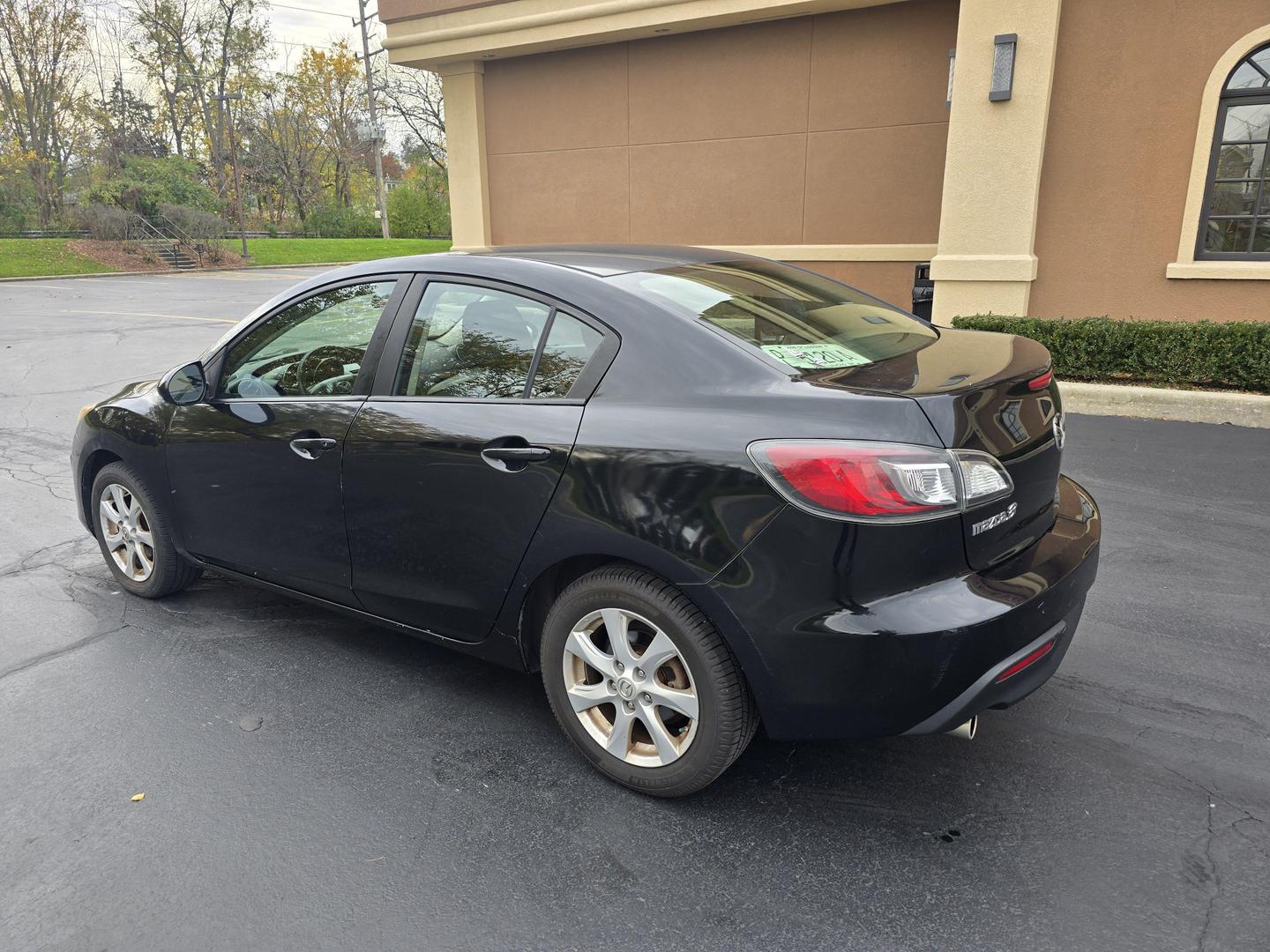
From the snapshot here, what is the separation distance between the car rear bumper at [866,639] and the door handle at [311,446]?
164cm

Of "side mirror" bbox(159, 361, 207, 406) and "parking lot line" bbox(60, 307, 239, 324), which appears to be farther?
"parking lot line" bbox(60, 307, 239, 324)

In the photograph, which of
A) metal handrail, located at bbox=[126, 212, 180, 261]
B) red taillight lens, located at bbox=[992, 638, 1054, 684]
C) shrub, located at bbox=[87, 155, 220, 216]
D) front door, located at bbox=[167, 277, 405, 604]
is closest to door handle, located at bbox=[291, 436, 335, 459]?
front door, located at bbox=[167, 277, 405, 604]

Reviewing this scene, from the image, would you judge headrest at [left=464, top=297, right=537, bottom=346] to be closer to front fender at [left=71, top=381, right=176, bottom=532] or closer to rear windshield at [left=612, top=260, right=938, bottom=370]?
A: rear windshield at [left=612, top=260, right=938, bottom=370]

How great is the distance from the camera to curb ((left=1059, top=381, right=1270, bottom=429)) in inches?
294

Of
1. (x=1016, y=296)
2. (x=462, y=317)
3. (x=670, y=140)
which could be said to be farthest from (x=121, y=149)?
(x=462, y=317)

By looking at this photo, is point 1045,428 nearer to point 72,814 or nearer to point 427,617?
point 427,617

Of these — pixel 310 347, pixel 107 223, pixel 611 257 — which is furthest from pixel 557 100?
pixel 107 223

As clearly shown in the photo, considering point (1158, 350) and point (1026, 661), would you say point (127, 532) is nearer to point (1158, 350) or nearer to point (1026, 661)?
point (1026, 661)

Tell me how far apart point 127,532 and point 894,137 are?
9483 mm

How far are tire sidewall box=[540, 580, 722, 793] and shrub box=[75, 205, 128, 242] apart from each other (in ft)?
136

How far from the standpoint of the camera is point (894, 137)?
10.8 meters

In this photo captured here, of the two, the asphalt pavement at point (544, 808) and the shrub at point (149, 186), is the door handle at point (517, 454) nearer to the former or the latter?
the asphalt pavement at point (544, 808)

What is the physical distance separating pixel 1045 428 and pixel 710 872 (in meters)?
1.61

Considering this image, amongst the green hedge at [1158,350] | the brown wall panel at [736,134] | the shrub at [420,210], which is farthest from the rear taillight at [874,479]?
the shrub at [420,210]
